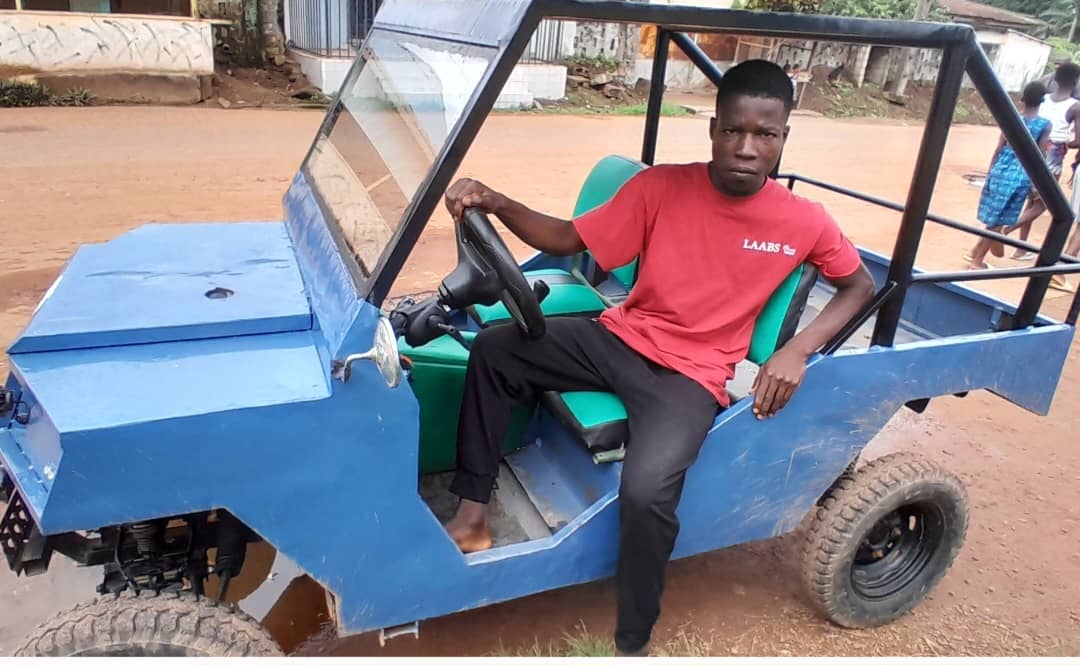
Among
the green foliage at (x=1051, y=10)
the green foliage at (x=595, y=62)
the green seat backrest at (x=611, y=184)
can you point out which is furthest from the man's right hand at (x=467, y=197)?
the green foliage at (x=1051, y=10)

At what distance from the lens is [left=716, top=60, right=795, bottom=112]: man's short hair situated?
2.31 m

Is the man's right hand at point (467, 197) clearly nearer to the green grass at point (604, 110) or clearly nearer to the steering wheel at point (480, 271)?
the steering wheel at point (480, 271)

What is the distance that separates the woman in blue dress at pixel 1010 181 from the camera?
655 centimetres

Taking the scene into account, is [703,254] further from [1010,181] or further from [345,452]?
[1010,181]

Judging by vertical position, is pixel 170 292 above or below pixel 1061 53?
above

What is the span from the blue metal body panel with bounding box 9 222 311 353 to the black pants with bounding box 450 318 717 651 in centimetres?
60

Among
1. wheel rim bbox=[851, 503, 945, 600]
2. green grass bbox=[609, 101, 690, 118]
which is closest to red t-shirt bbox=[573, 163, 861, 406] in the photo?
wheel rim bbox=[851, 503, 945, 600]

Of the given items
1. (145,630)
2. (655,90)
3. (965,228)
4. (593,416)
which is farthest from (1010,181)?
(145,630)

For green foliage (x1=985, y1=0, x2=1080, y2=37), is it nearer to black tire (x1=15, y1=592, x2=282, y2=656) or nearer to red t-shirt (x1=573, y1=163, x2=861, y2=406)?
red t-shirt (x1=573, y1=163, x2=861, y2=406)

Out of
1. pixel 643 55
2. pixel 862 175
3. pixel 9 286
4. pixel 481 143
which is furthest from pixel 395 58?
pixel 643 55

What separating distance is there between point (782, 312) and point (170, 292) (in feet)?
5.73

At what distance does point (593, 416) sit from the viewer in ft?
7.84

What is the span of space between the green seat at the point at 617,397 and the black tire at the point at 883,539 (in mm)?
653

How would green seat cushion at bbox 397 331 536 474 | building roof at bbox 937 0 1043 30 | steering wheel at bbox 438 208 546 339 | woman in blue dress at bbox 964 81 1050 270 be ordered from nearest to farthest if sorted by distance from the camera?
steering wheel at bbox 438 208 546 339 → green seat cushion at bbox 397 331 536 474 → woman in blue dress at bbox 964 81 1050 270 → building roof at bbox 937 0 1043 30
